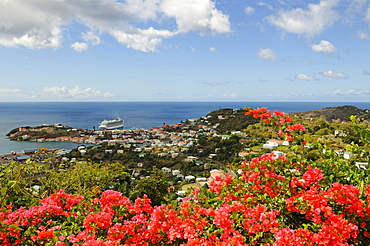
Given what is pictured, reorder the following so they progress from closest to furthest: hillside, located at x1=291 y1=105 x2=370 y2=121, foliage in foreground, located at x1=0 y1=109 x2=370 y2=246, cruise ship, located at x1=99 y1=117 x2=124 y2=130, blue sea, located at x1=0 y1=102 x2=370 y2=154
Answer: foliage in foreground, located at x1=0 y1=109 x2=370 y2=246, blue sea, located at x1=0 y1=102 x2=370 y2=154, hillside, located at x1=291 y1=105 x2=370 y2=121, cruise ship, located at x1=99 y1=117 x2=124 y2=130

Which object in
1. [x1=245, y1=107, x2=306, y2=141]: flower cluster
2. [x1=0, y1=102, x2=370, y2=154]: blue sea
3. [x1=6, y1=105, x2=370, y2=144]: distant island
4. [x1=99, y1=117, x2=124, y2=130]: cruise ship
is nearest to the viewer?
[x1=245, y1=107, x2=306, y2=141]: flower cluster

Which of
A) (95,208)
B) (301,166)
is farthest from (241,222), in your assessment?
(95,208)

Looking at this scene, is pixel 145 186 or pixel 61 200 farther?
pixel 145 186

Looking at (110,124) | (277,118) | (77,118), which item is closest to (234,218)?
(277,118)

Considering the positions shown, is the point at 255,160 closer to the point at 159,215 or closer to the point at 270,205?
the point at 270,205

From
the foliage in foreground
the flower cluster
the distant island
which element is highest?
the flower cluster

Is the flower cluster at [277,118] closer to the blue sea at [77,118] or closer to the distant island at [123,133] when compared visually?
the distant island at [123,133]

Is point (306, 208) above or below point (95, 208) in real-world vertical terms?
above

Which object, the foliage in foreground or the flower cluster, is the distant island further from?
the foliage in foreground

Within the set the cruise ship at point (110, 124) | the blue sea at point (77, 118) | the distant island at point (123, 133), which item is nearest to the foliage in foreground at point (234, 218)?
the distant island at point (123, 133)

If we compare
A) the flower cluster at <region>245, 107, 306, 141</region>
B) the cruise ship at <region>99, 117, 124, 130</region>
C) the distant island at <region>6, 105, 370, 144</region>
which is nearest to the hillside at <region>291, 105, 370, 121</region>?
the distant island at <region>6, 105, 370, 144</region>
